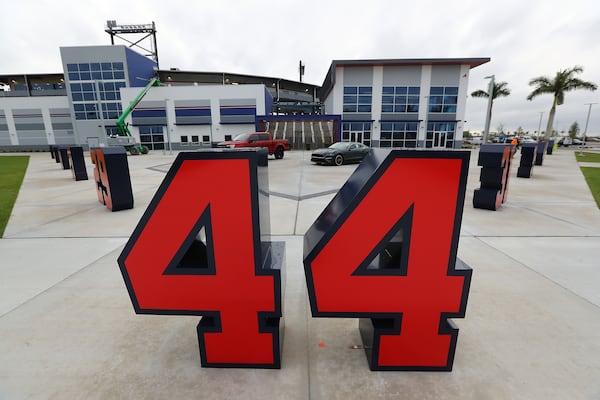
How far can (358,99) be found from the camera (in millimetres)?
33062

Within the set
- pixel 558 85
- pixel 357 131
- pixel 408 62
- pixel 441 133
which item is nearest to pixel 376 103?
pixel 357 131

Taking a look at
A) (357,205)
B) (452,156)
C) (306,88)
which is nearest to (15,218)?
(357,205)

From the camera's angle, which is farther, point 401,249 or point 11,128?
point 11,128

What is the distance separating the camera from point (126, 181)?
655 cm

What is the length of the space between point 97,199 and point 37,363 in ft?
22.6

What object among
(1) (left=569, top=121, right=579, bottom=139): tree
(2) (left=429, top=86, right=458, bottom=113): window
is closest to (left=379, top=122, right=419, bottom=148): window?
(2) (left=429, top=86, right=458, bottom=113): window

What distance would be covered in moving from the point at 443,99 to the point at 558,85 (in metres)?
13.2

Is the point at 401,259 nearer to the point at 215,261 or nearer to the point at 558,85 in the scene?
the point at 215,261

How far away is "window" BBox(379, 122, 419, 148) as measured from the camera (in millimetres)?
33469

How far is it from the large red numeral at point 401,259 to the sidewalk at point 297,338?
0.27 metres

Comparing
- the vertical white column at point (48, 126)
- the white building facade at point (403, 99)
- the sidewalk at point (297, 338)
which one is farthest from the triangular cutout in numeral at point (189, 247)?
the vertical white column at point (48, 126)

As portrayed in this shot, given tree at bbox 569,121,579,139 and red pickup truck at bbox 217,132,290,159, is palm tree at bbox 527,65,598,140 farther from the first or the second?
tree at bbox 569,121,579,139

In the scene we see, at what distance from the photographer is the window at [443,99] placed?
32.3 metres

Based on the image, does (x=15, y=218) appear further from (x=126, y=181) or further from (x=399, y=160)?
(x=399, y=160)
